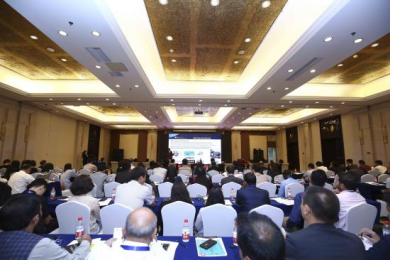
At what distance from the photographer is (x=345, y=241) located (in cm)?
132

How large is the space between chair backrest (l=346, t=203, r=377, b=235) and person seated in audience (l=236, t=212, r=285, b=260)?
7.34 ft

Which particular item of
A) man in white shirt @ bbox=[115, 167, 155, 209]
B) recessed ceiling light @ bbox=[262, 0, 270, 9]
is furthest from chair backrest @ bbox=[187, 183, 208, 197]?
recessed ceiling light @ bbox=[262, 0, 270, 9]

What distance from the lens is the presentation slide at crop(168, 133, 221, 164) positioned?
603 inches

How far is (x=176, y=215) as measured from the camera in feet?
8.80

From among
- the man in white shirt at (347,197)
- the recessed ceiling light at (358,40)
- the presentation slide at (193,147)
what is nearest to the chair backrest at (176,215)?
the man in white shirt at (347,197)

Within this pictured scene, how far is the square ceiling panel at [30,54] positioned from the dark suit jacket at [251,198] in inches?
206

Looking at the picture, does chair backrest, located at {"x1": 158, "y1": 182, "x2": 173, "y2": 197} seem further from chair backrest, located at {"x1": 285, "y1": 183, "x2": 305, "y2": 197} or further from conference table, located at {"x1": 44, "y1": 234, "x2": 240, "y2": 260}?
conference table, located at {"x1": 44, "y1": 234, "x2": 240, "y2": 260}

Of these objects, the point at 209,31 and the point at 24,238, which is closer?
the point at 24,238

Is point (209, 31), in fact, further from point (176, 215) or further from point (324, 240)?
point (324, 240)

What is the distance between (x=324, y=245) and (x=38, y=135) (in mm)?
11747

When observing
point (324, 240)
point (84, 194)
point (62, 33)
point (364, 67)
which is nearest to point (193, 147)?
point (364, 67)

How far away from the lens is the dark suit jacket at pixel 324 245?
1.28 meters
